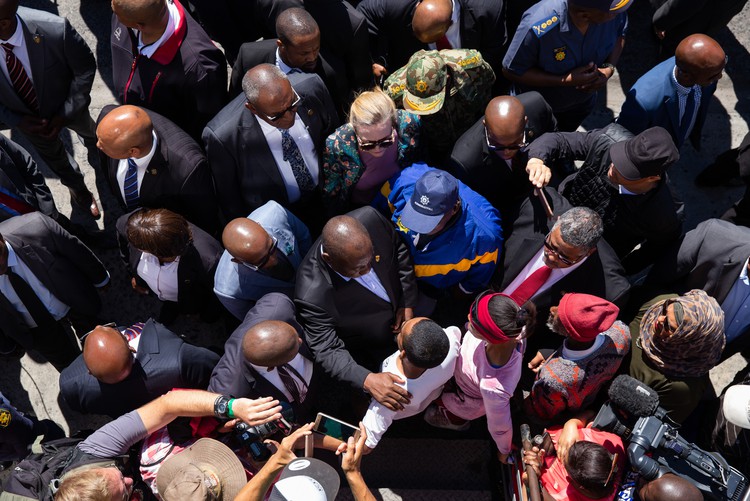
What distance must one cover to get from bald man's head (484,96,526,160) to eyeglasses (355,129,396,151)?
0.63 m

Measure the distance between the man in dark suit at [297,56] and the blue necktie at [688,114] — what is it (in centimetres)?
259

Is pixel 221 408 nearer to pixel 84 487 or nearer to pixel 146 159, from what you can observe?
pixel 84 487

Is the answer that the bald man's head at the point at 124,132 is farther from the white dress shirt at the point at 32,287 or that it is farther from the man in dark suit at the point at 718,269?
the man in dark suit at the point at 718,269

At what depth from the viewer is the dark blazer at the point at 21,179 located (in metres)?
4.24

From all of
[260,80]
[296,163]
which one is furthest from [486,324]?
[260,80]

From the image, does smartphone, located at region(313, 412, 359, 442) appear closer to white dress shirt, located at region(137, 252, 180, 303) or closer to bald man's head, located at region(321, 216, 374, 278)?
bald man's head, located at region(321, 216, 374, 278)

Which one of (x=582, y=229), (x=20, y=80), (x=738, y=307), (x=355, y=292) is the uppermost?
(x=20, y=80)

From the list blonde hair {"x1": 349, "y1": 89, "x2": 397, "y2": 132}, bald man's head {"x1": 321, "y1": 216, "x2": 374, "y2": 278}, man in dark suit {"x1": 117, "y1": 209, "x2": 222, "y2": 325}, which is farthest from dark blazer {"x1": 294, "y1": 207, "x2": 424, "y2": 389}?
man in dark suit {"x1": 117, "y1": 209, "x2": 222, "y2": 325}

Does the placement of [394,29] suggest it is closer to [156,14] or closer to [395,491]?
[156,14]

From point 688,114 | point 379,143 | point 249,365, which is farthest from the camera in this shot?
point 688,114

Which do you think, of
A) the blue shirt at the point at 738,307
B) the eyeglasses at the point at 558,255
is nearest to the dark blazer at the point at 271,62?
the eyeglasses at the point at 558,255

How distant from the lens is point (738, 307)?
12.1 feet

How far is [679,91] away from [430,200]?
206cm

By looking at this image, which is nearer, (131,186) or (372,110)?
(372,110)
